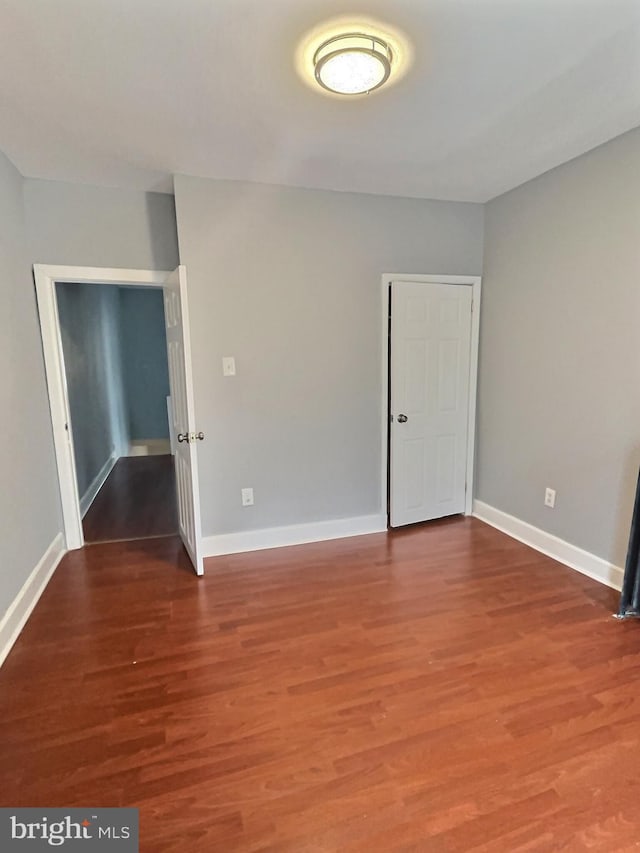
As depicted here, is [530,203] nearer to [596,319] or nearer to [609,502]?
[596,319]

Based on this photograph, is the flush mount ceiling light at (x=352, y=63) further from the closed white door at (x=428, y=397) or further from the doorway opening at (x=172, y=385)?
the closed white door at (x=428, y=397)

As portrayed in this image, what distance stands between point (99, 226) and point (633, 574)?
3.82 meters

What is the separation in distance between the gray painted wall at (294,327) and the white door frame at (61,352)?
0.54 metres

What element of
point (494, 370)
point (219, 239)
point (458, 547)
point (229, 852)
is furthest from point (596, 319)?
point (229, 852)

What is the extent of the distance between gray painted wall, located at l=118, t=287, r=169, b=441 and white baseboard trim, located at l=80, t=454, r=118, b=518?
923mm

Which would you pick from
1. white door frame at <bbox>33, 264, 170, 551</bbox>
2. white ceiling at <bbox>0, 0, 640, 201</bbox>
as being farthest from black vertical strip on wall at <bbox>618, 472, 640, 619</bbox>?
white door frame at <bbox>33, 264, 170, 551</bbox>

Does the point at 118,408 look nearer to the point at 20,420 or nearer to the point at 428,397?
the point at 20,420

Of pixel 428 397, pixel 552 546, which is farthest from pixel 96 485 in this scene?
pixel 552 546

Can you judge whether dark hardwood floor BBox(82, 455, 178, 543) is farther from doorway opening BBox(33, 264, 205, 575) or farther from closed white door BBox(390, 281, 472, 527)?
closed white door BBox(390, 281, 472, 527)

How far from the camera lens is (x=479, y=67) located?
70.2 inches

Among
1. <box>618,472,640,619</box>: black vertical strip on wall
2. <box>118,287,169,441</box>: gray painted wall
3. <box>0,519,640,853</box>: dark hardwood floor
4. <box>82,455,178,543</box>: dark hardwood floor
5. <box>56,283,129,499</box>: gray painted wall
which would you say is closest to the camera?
<box>0,519,640,853</box>: dark hardwood floor

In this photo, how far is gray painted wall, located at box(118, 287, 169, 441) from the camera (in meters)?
6.55

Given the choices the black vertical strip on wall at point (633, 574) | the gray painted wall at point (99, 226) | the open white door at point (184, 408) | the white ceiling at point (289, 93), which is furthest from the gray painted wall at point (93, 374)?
the black vertical strip on wall at point (633, 574)

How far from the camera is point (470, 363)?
3.69 metres
